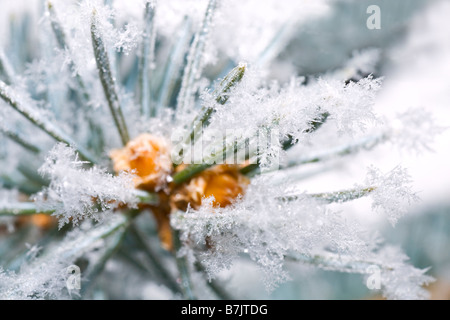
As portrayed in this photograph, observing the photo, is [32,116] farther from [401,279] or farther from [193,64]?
[401,279]

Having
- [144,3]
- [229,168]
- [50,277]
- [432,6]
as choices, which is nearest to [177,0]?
[144,3]

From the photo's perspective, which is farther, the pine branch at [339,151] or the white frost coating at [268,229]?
the pine branch at [339,151]

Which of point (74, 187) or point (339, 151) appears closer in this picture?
point (74, 187)

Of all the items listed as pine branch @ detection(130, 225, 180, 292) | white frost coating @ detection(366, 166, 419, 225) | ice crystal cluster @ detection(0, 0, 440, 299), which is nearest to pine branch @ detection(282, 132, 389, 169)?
ice crystal cluster @ detection(0, 0, 440, 299)

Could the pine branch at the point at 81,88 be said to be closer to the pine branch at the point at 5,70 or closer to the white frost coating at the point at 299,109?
the pine branch at the point at 5,70

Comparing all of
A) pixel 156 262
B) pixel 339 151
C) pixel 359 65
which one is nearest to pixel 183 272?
pixel 156 262

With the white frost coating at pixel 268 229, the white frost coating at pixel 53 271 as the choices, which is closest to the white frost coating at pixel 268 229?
the white frost coating at pixel 268 229

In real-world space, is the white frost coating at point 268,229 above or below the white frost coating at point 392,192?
below
